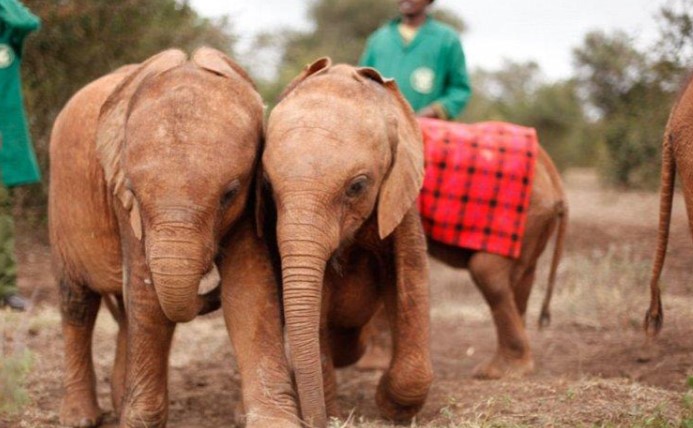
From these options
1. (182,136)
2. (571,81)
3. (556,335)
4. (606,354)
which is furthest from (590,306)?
(571,81)

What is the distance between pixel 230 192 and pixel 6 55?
292 cm

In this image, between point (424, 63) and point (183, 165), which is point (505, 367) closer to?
point (424, 63)

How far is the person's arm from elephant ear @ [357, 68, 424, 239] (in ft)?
6.94

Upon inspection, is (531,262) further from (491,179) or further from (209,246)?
(209,246)

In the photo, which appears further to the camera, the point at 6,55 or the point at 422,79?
the point at 422,79

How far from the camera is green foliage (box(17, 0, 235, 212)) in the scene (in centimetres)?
945

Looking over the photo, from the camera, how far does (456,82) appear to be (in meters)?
7.64

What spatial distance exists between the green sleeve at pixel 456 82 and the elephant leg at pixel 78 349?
9.28ft

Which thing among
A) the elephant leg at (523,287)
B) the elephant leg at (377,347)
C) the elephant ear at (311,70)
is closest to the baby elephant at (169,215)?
the elephant ear at (311,70)

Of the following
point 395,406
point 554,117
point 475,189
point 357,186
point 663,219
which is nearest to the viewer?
point 357,186

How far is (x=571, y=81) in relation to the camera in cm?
1744

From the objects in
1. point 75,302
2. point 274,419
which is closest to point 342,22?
point 75,302

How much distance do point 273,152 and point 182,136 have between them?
403 mm

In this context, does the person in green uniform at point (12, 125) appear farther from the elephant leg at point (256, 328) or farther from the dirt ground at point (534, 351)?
the elephant leg at point (256, 328)
